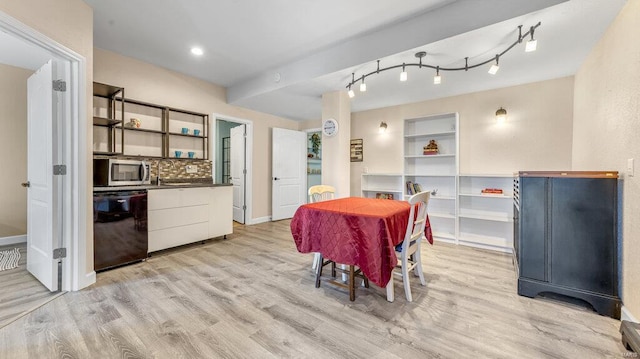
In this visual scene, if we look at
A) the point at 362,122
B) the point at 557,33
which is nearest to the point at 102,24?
the point at 362,122

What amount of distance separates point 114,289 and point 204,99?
3075 mm

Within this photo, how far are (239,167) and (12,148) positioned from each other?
10.6 feet

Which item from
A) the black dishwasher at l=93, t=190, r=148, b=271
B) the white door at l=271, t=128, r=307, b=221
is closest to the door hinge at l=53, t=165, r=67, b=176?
the black dishwasher at l=93, t=190, r=148, b=271

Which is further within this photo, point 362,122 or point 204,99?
point 362,122

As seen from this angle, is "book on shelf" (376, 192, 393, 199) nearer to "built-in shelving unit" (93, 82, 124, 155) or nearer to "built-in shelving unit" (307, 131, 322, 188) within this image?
"built-in shelving unit" (307, 131, 322, 188)

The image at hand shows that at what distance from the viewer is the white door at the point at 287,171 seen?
213 inches

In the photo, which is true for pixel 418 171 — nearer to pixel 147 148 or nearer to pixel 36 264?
pixel 147 148

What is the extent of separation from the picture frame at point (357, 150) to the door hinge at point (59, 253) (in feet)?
14.3

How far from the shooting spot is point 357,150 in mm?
5215

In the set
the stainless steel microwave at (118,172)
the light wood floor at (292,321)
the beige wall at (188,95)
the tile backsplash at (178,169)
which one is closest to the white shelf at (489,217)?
the light wood floor at (292,321)

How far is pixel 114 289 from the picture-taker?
2.31m

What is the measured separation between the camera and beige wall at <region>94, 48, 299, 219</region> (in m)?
3.29

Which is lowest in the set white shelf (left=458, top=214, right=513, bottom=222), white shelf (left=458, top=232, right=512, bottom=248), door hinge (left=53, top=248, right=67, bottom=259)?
white shelf (left=458, top=232, right=512, bottom=248)

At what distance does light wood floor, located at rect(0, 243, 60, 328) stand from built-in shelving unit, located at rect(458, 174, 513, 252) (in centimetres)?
477
